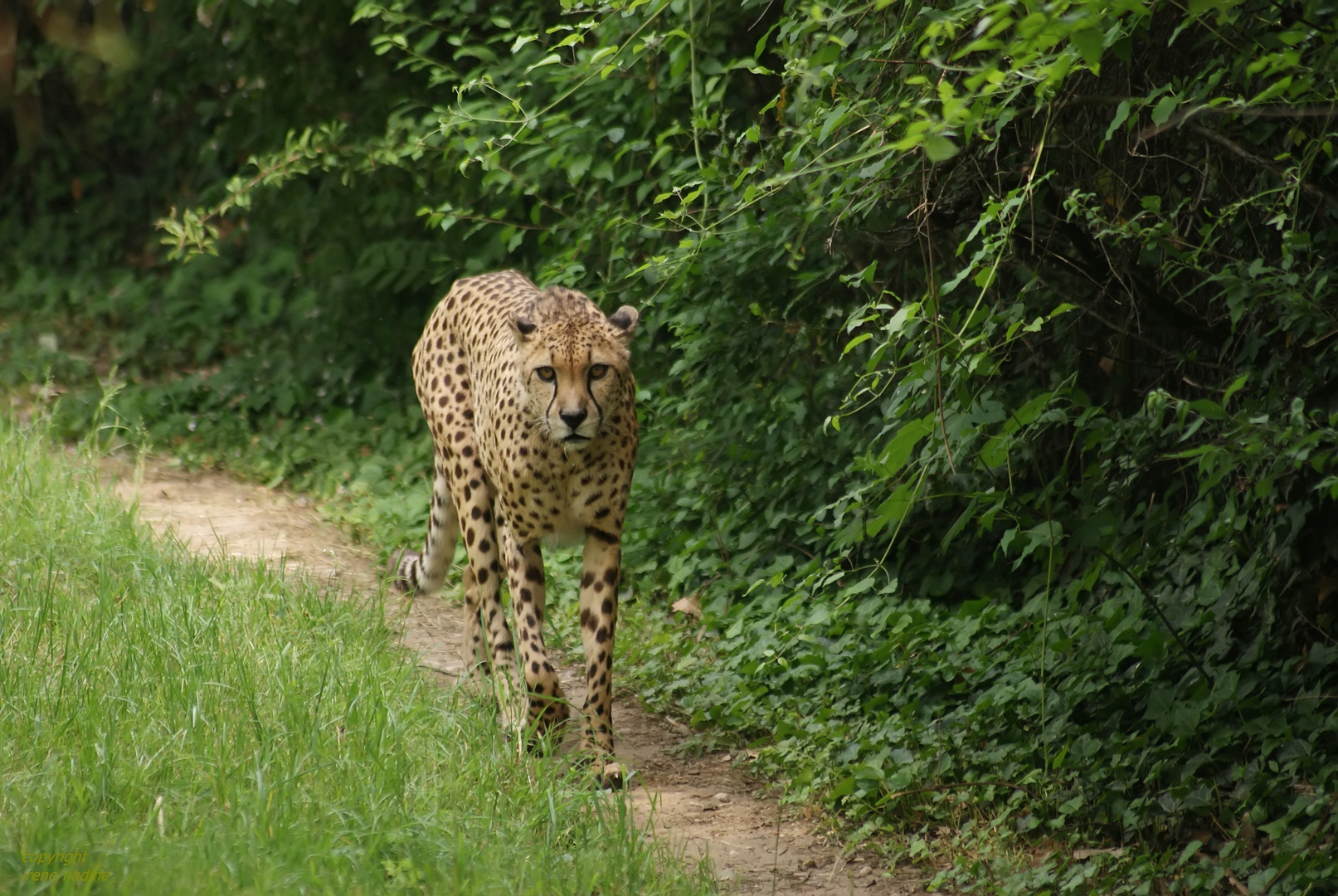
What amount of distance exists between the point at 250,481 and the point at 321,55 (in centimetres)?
276

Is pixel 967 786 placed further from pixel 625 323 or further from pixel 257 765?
pixel 257 765

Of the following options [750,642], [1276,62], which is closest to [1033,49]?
[1276,62]

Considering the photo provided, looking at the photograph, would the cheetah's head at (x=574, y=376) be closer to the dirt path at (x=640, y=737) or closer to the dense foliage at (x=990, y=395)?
the dense foliage at (x=990, y=395)

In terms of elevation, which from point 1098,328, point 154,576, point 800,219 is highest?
point 800,219

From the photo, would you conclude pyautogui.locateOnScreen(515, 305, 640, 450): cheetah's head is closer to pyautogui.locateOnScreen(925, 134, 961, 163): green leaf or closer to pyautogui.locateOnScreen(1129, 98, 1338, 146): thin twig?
pyautogui.locateOnScreen(1129, 98, 1338, 146): thin twig

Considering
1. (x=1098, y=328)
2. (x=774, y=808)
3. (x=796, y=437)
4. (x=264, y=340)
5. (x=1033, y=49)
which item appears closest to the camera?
(x=1033, y=49)

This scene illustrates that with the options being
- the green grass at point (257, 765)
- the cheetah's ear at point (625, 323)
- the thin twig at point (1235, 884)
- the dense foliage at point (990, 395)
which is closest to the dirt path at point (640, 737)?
the dense foliage at point (990, 395)

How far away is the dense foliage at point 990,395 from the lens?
3.96 meters

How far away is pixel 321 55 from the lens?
29.6 feet

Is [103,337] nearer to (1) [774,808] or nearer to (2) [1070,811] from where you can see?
(1) [774,808]

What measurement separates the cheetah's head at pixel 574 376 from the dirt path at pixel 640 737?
99 cm

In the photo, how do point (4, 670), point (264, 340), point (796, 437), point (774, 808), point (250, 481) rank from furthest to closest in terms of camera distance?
1. point (264, 340)
2. point (250, 481)
3. point (796, 437)
4. point (774, 808)
5. point (4, 670)

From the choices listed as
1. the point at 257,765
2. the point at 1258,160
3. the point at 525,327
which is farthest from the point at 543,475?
the point at 1258,160

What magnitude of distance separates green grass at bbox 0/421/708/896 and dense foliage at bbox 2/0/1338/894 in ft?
3.66
